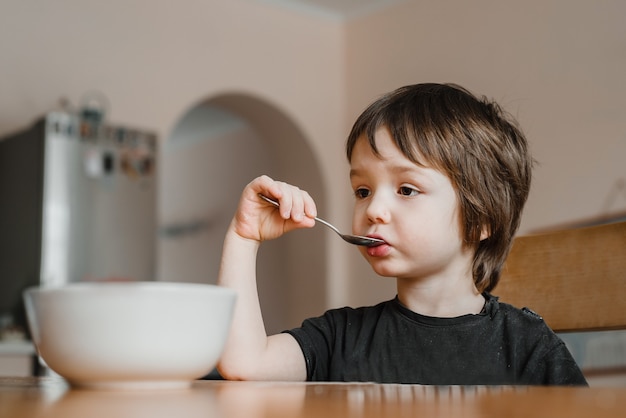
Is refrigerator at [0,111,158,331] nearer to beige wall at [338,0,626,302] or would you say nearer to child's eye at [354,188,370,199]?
beige wall at [338,0,626,302]

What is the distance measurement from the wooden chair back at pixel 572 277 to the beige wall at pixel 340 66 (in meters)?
2.28

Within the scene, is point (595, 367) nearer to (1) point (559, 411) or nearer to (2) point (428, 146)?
(2) point (428, 146)

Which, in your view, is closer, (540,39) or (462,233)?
(462,233)

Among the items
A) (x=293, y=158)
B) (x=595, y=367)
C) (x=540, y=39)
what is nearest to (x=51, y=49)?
(x=293, y=158)

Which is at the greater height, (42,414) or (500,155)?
(500,155)

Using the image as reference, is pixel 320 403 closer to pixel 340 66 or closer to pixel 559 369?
pixel 559 369

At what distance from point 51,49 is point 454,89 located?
2770 millimetres

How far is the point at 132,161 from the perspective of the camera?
10.9 ft

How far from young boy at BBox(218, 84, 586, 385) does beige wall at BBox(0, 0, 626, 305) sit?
7.39 ft

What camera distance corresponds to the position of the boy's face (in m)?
1.03

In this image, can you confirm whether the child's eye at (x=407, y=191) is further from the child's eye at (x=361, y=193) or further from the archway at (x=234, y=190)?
the archway at (x=234, y=190)

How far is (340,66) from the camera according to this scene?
4.73 metres

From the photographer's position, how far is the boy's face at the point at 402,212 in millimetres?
1034

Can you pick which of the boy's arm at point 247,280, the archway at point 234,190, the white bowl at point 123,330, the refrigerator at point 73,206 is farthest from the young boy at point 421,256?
the archway at point 234,190
